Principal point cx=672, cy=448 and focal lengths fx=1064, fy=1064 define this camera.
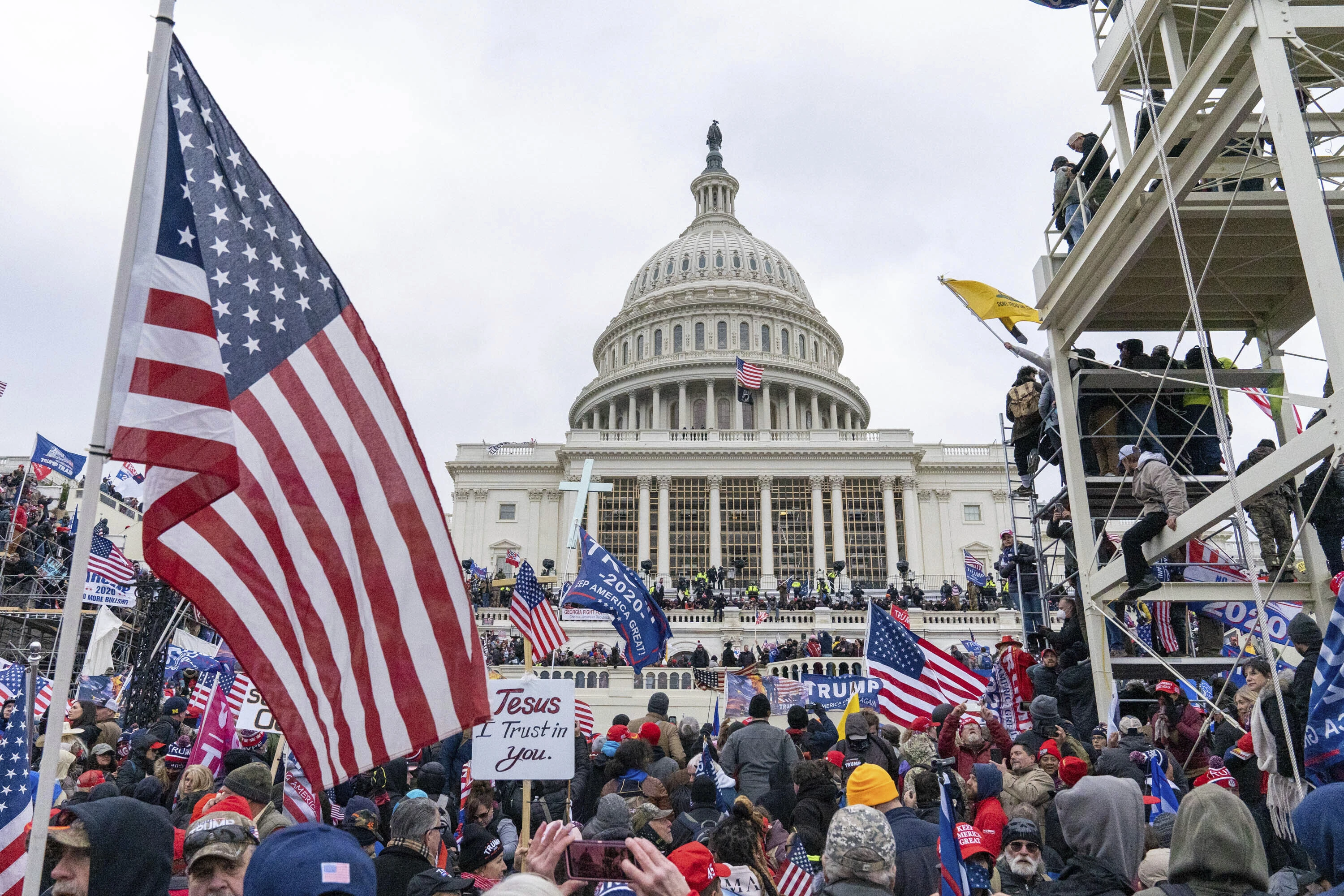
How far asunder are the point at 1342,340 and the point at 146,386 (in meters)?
7.95

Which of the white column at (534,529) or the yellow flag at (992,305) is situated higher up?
the white column at (534,529)

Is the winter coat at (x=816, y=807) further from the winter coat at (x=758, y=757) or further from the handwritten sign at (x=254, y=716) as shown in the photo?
the handwritten sign at (x=254, y=716)

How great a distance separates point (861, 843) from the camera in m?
3.88

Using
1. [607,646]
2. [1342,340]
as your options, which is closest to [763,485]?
[607,646]

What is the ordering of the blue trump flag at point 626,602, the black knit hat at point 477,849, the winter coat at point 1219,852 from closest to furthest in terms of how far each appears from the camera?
the winter coat at point 1219,852 < the black knit hat at point 477,849 < the blue trump flag at point 626,602

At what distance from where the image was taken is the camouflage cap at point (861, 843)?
386 cm

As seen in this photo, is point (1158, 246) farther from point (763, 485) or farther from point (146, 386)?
point (763, 485)

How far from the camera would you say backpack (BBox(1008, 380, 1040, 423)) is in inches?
594

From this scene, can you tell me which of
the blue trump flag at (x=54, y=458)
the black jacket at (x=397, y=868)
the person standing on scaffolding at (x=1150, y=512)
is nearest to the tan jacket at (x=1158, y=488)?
the person standing on scaffolding at (x=1150, y=512)

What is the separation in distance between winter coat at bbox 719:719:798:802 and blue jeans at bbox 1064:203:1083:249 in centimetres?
717

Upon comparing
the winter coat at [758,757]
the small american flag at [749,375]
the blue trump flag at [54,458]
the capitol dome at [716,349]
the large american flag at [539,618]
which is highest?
the capitol dome at [716,349]

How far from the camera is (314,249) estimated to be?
488 centimetres

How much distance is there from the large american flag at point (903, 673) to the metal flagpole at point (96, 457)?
8797 millimetres

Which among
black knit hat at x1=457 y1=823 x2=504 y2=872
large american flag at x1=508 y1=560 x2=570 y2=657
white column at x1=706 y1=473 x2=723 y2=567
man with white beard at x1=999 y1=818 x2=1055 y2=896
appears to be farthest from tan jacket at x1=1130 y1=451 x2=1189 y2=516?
white column at x1=706 y1=473 x2=723 y2=567
